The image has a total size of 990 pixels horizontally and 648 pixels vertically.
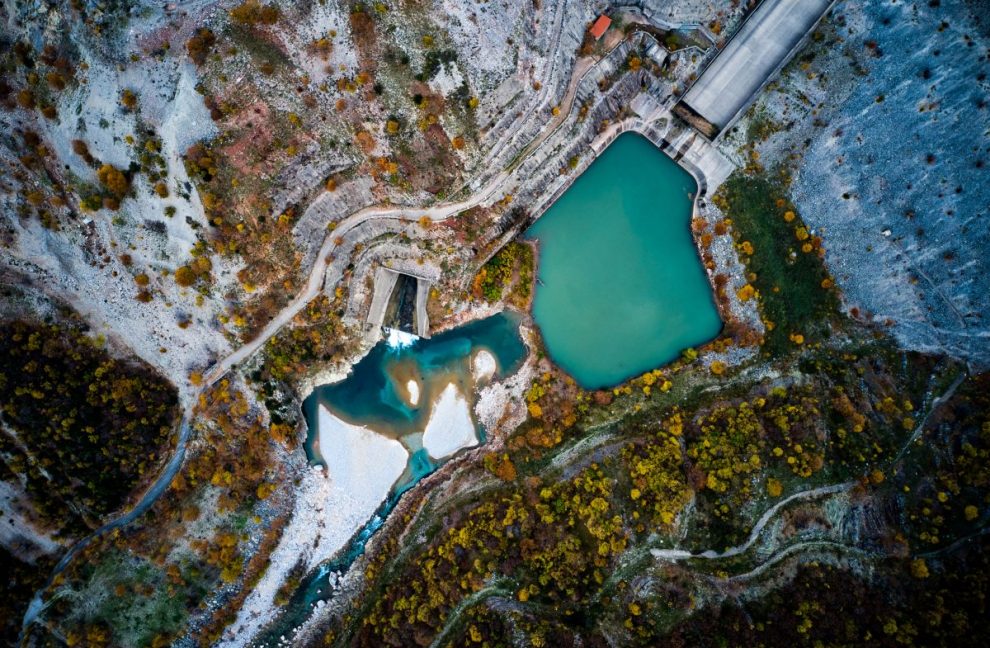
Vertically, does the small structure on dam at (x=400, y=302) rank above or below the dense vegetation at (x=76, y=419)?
above

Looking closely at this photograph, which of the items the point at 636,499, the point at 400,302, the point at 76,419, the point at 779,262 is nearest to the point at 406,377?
the point at 400,302

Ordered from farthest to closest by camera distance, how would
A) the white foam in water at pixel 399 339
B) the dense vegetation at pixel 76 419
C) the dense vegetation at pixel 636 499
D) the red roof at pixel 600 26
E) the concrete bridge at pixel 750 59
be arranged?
the white foam in water at pixel 399 339, the red roof at pixel 600 26, the concrete bridge at pixel 750 59, the dense vegetation at pixel 76 419, the dense vegetation at pixel 636 499

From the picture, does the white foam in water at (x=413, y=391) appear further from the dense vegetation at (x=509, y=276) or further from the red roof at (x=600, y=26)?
the red roof at (x=600, y=26)

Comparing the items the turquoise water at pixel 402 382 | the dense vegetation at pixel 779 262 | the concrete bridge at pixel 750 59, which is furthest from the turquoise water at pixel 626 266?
the concrete bridge at pixel 750 59

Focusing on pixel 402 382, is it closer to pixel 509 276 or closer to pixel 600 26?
pixel 509 276

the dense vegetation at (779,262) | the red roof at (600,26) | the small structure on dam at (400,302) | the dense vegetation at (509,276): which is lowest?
the small structure on dam at (400,302)

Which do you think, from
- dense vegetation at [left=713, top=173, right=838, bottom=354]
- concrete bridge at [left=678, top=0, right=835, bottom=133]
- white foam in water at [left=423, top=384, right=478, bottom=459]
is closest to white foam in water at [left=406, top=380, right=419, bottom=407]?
white foam in water at [left=423, top=384, right=478, bottom=459]
